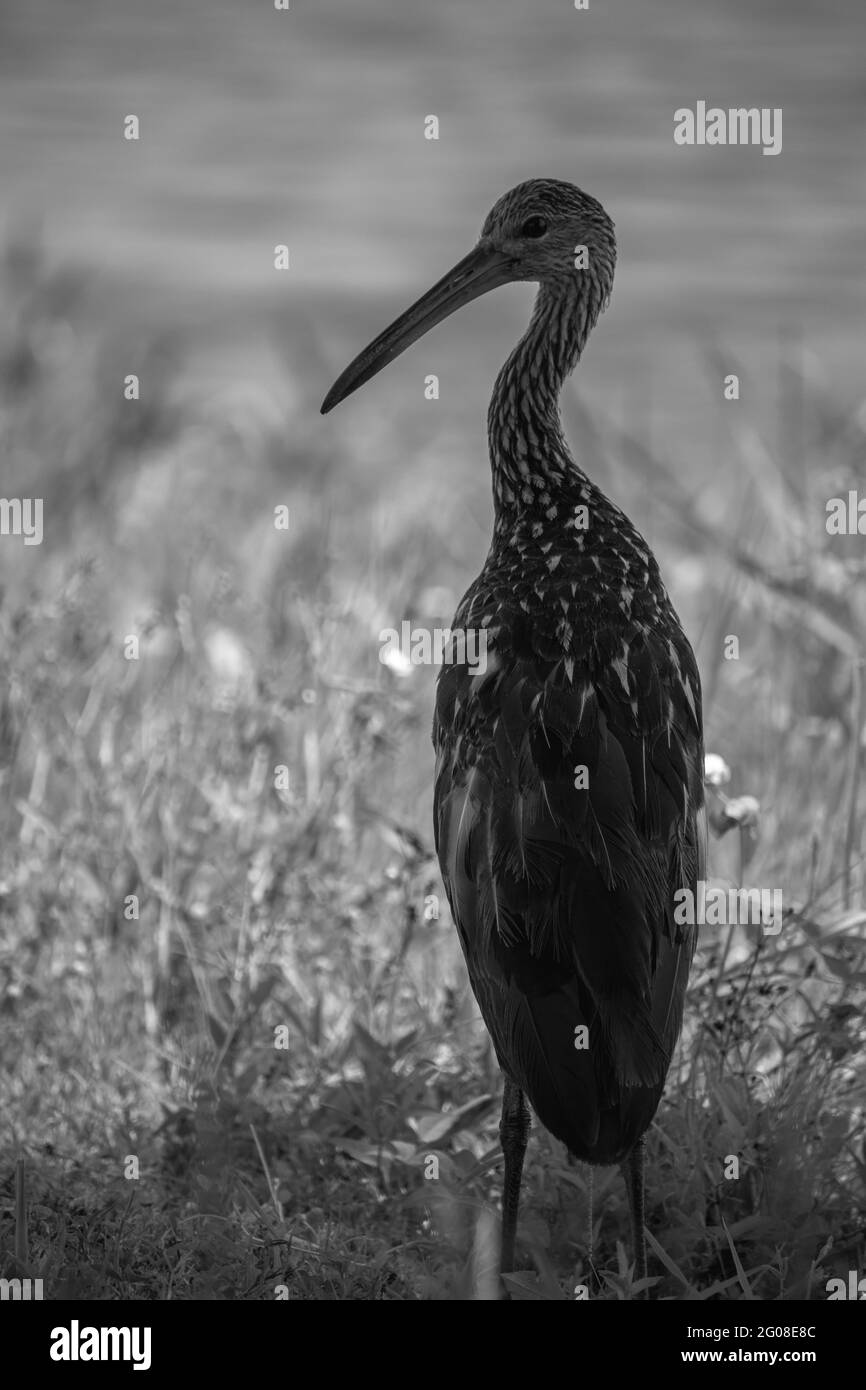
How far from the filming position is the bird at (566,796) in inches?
154

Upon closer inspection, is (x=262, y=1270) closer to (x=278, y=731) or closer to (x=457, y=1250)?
(x=457, y=1250)

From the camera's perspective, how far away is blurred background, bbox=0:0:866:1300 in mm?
4523

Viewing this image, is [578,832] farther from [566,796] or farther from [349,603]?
[349,603]

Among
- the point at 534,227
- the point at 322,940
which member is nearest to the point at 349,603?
the point at 322,940

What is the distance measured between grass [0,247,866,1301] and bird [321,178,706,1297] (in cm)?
35

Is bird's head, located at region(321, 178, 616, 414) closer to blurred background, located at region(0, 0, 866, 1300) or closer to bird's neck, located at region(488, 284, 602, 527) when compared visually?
bird's neck, located at region(488, 284, 602, 527)

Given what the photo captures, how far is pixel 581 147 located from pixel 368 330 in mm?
1931

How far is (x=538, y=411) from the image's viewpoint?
5.10m

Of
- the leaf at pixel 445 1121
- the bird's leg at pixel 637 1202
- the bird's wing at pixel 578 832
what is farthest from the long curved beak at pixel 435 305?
the bird's leg at pixel 637 1202

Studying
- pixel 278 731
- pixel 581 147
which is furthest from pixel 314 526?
pixel 581 147

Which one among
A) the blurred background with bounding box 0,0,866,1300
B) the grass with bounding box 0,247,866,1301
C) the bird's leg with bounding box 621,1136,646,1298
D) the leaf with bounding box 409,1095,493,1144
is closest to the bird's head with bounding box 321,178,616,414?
the grass with bounding box 0,247,866,1301

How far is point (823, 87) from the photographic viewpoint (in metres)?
10.4

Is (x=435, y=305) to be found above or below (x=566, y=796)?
above

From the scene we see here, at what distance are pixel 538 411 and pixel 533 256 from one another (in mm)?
462
